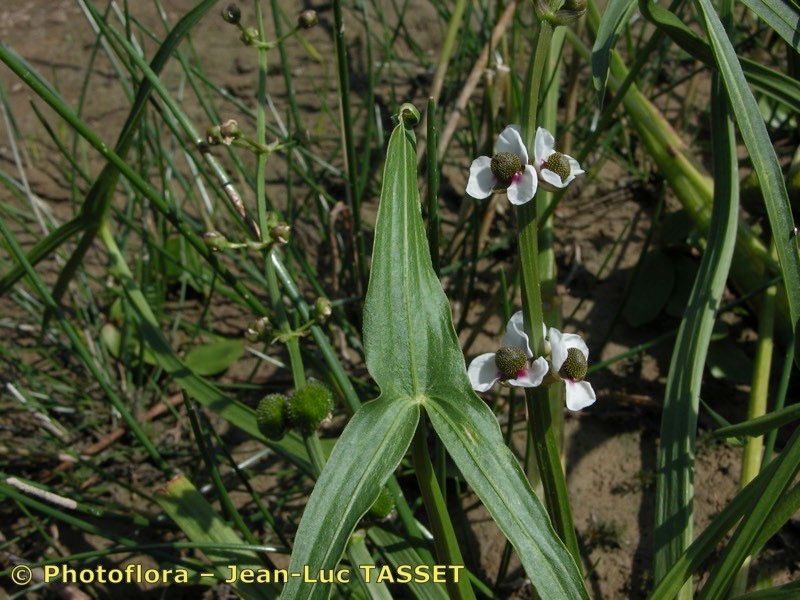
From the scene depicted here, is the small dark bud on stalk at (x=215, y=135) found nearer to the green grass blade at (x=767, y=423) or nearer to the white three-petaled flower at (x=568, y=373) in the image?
the white three-petaled flower at (x=568, y=373)

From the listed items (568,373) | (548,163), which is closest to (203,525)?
(568,373)

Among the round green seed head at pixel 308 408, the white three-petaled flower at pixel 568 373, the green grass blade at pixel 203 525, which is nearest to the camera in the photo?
the white three-petaled flower at pixel 568 373

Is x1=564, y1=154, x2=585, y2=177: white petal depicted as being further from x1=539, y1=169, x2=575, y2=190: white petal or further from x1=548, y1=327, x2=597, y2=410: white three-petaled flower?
x1=548, y1=327, x2=597, y2=410: white three-petaled flower

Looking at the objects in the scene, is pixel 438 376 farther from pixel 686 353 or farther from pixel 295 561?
pixel 686 353

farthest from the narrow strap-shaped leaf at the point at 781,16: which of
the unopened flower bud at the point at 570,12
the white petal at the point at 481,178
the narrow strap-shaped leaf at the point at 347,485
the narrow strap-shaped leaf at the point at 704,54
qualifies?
the narrow strap-shaped leaf at the point at 347,485

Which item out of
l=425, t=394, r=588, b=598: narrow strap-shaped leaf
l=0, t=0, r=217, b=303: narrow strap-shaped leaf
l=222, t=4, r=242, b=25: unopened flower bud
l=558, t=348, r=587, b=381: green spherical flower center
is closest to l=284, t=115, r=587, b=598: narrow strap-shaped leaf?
l=425, t=394, r=588, b=598: narrow strap-shaped leaf
